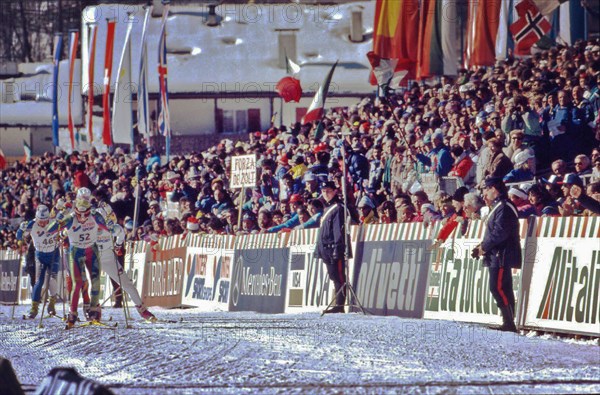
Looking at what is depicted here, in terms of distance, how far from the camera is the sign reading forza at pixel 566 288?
12.5 metres

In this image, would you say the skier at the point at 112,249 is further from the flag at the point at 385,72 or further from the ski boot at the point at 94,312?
the flag at the point at 385,72

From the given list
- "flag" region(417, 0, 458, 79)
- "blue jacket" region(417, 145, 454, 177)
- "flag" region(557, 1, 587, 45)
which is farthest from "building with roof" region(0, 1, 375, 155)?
"blue jacket" region(417, 145, 454, 177)

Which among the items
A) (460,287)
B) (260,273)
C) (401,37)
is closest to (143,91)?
(401,37)

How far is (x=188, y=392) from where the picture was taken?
9617 mm

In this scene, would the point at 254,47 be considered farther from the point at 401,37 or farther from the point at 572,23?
the point at 401,37

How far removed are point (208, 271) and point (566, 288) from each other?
11.0 m

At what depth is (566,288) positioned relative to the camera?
13016 mm

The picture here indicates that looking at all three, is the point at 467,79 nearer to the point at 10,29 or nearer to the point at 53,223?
the point at 53,223

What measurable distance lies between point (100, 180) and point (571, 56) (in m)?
17.6

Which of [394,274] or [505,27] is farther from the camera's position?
[505,27]

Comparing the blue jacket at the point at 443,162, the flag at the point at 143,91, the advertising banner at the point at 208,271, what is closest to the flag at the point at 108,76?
the flag at the point at 143,91

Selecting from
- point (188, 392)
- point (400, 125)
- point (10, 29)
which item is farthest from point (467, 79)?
point (10, 29)

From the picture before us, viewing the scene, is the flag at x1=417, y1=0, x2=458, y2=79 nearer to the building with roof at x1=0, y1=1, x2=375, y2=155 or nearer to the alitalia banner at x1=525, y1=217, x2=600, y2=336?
the alitalia banner at x1=525, y1=217, x2=600, y2=336

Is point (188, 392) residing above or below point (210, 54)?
below
